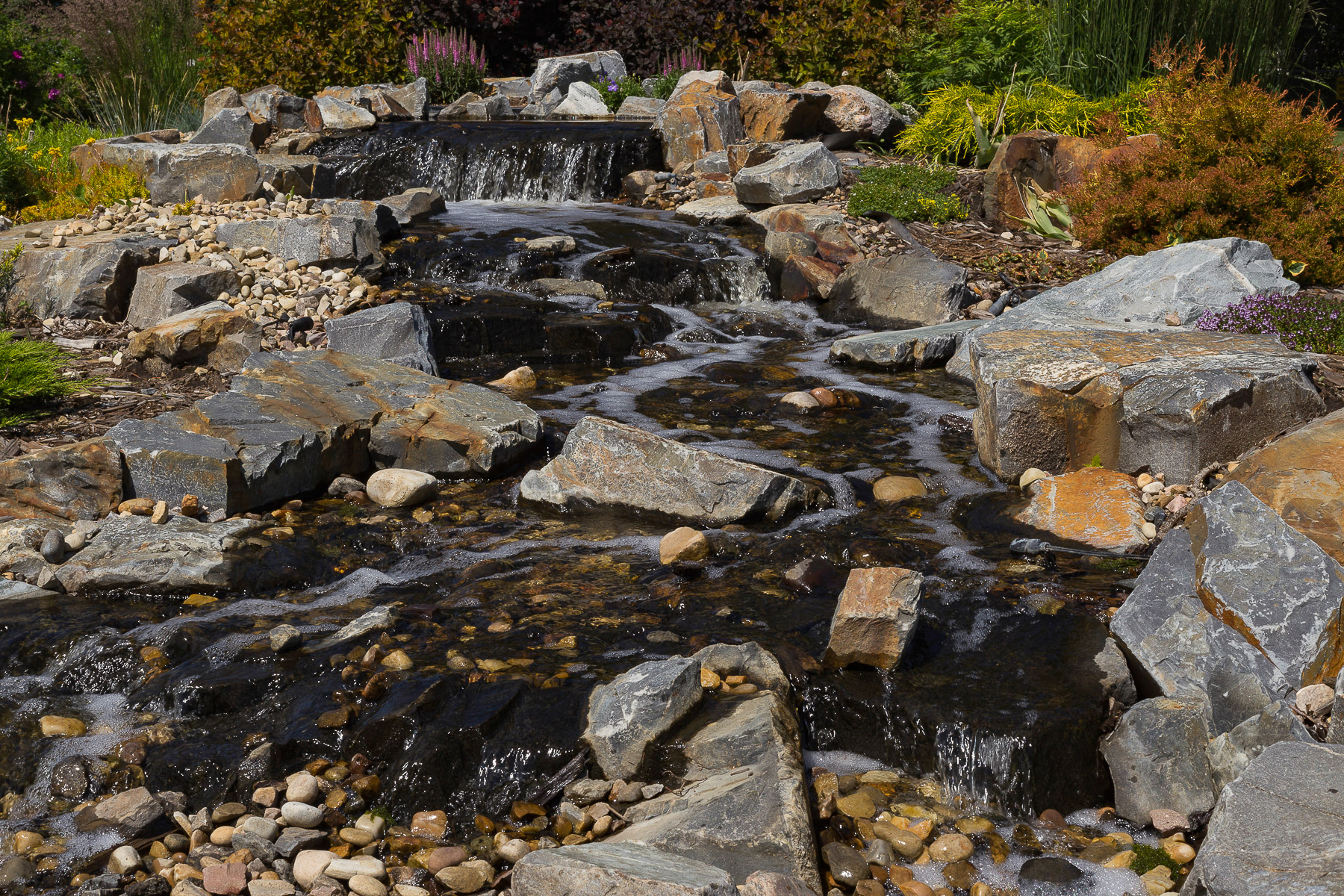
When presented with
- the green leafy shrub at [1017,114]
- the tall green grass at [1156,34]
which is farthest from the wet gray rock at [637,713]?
the tall green grass at [1156,34]

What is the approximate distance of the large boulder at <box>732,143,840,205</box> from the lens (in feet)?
35.3

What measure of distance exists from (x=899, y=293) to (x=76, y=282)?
21.2 ft

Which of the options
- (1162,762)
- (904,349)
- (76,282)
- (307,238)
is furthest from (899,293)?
(76,282)

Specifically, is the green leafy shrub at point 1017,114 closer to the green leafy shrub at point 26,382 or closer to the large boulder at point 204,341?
the large boulder at point 204,341

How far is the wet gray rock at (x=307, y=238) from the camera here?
27.6ft

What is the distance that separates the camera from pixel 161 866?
2803 millimetres

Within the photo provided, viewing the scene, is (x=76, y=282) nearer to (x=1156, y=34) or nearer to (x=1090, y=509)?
(x=1090, y=509)

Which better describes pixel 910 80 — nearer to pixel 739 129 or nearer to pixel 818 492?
pixel 739 129

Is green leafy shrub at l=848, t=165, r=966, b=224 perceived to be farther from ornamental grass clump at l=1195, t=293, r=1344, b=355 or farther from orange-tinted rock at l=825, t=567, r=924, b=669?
orange-tinted rock at l=825, t=567, r=924, b=669

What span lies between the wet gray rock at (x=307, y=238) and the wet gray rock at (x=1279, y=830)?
25.1 feet

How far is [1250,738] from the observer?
116 inches

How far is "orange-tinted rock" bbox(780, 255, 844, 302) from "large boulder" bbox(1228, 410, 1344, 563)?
498 centimetres

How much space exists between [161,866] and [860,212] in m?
8.83

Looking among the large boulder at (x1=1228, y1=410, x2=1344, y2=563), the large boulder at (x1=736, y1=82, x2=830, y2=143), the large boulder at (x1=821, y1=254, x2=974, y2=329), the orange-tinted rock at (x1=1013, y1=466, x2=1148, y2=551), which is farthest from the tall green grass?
the large boulder at (x1=1228, y1=410, x2=1344, y2=563)
